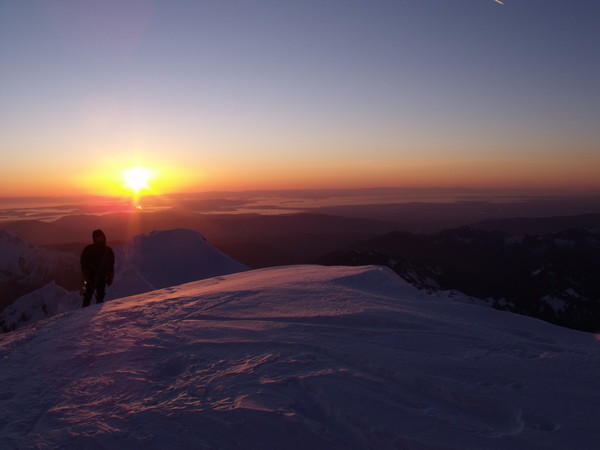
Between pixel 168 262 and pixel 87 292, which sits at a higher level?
pixel 87 292

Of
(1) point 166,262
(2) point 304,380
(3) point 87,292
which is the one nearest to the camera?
(2) point 304,380

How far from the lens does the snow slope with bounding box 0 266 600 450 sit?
3664 mm

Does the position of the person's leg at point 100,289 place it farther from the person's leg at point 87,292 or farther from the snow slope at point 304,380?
the snow slope at point 304,380

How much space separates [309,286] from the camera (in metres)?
9.56

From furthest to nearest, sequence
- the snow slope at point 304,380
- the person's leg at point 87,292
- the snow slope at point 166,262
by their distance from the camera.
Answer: the snow slope at point 166,262 < the person's leg at point 87,292 < the snow slope at point 304,380

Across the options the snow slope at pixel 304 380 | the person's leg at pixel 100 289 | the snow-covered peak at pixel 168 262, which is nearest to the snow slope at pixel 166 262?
the snow-covered peak at pixel 168 262

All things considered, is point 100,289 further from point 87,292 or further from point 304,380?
point 304,380

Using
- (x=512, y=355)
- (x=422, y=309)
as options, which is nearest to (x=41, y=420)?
(x=512, y=355)

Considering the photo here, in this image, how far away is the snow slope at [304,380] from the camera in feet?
12.0

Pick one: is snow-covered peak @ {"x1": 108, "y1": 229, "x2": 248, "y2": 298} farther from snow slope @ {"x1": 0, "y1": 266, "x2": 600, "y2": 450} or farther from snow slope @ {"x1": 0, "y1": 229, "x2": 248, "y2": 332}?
snow slope @ {"x1": 0, "y1": 266, "x2": 600, "y2": 450}

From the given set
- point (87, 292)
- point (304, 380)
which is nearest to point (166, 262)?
point (87, 292)

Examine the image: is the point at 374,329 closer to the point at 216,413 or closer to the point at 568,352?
the point at 568,352

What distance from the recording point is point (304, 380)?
458 centimetres

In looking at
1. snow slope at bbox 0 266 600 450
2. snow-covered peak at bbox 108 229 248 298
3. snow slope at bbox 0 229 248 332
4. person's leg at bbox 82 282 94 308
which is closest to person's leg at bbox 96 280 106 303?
person's leg at bbox 82 282 94 308
